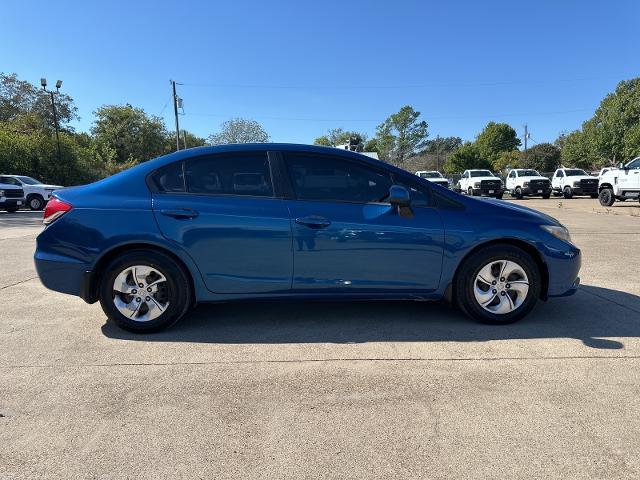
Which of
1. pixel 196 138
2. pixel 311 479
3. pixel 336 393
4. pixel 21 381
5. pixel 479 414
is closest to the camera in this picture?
pixel 311 479

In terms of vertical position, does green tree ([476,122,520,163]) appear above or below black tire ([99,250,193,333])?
above

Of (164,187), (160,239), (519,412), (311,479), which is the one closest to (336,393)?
(311,479)

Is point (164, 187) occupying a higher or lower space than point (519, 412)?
higher

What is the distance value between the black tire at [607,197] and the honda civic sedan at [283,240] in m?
18.2

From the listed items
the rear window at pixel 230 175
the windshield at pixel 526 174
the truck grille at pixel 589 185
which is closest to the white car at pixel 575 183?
the truck grille at pixel 589 185

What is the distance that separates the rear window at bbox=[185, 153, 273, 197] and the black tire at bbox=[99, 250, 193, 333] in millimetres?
666

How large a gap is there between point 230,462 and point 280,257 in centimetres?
187

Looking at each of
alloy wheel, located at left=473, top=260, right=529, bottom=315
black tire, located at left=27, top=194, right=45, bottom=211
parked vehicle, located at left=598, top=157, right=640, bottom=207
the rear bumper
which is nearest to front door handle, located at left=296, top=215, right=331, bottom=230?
alloy wheel, located at left=473, top=260, right=529, bottom=315

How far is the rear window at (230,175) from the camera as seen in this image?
4008mm

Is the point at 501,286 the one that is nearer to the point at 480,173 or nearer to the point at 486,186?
the point at 486,186

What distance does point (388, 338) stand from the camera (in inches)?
153

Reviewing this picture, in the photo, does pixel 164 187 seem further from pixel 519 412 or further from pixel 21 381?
pixel 519 412

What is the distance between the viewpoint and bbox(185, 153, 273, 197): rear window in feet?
13.1

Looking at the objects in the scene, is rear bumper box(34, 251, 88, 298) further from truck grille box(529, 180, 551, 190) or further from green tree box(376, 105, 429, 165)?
green tree box(376, 105, 429, 165)
